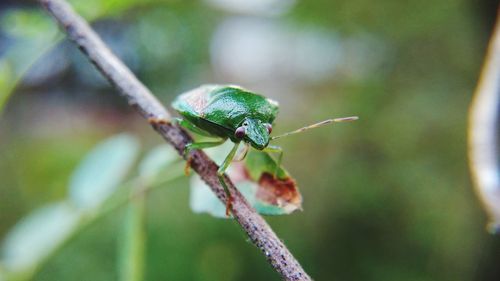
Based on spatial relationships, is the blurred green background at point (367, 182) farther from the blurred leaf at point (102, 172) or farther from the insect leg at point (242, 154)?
the insect leg at point (242, 154)

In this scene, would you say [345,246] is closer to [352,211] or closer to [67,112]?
[352,211]

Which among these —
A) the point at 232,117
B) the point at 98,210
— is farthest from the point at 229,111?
the point at 98,210

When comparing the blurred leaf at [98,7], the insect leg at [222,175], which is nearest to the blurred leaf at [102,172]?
the blurred leaf at [98,7]

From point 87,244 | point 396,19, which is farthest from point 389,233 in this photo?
point 87,244

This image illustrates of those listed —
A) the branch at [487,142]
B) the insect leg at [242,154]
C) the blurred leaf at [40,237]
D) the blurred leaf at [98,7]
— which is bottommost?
the branch at [487,142]

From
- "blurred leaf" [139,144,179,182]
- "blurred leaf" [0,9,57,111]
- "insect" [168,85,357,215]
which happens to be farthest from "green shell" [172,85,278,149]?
"blurred leaf" [0,9,57,111]
